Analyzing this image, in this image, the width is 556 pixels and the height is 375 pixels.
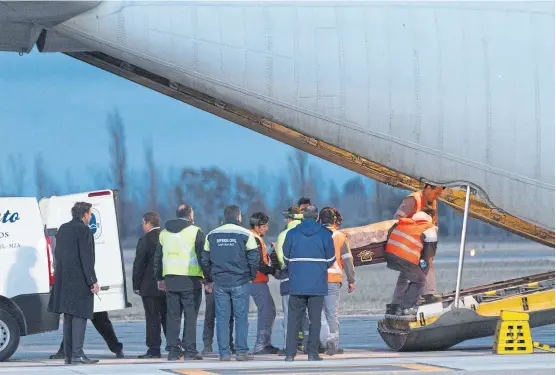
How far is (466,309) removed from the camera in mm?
14180

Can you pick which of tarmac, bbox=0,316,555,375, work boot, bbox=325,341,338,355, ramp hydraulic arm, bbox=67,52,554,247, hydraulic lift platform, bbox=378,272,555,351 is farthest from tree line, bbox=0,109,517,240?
work boot, bbox=325,341,338,355

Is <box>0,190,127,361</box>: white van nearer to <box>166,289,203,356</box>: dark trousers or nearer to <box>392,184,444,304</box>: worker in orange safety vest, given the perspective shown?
<box>166,289,203,356</box>: dark trousers

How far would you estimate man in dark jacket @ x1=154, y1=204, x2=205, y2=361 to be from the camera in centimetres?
1345

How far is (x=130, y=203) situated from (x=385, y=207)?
19.8 feet

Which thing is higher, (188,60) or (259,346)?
(188,60)

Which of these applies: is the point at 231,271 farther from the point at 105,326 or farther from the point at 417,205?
the point at 417,205

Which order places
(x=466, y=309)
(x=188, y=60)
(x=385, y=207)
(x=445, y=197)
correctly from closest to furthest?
1. (x=188, y=60)
2. (x=466, y=309)
3. (x=445, y=197)
4. (x=385, y=207)

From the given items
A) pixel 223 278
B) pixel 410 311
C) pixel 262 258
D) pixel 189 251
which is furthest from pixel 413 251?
pixel 189 251

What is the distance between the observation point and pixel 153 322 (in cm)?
1423

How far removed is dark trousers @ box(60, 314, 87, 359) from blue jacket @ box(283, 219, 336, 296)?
7.37 ft

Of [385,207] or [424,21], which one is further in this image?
[385,207]

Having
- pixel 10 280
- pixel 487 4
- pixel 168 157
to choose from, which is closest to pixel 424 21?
pixel 487 4

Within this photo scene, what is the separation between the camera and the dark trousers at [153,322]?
14195mm

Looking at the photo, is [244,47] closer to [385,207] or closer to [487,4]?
[487,4]
